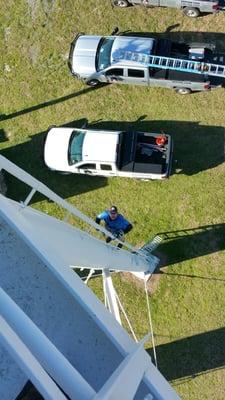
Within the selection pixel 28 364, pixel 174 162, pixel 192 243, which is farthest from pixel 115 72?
pixel 28 364

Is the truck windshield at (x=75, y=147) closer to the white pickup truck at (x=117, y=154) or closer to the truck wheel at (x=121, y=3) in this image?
the white pickup truck at (x=117, y=154)

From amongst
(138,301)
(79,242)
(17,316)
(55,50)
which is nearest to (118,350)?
(17,316)

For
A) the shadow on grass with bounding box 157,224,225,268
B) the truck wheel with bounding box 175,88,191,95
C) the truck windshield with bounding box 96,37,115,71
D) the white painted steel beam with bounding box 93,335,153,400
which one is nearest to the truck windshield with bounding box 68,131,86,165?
the truck windshield with bounding box 96,37,115,71

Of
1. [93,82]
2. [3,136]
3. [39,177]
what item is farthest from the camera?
[3,136]

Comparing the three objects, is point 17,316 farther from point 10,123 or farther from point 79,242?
point 10,123

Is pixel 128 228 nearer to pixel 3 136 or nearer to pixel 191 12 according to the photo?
pixel 3 136

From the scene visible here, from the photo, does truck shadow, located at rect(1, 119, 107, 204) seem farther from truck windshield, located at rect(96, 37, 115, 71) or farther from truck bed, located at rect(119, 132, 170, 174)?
truck windshield, located at rect(96, 37, 115, 71)

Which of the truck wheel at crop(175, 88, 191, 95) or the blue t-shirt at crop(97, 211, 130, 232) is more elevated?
the truck wheel at crop(175, 88, 191, 95)
